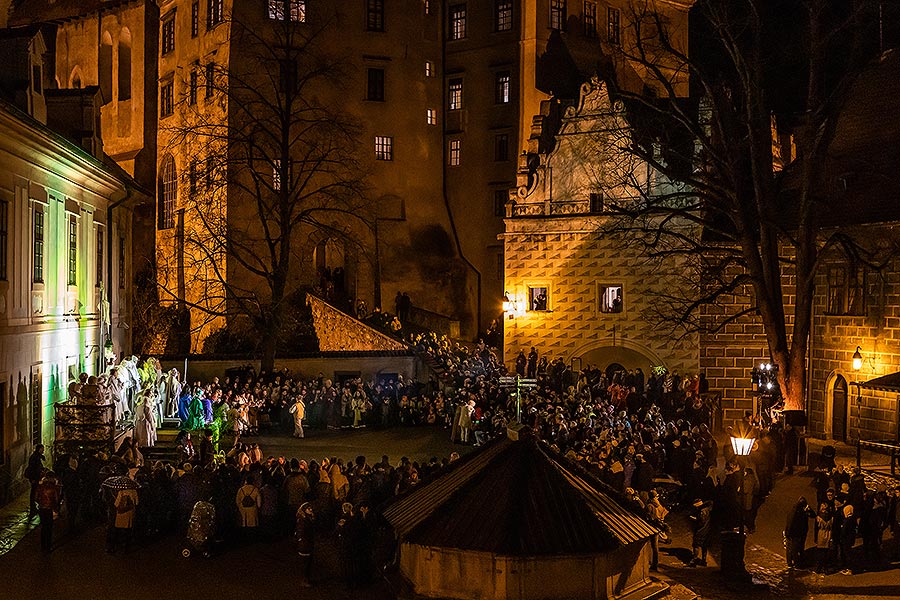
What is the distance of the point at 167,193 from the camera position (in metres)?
49.9

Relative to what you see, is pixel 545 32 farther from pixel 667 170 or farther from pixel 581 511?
pixel 581 511

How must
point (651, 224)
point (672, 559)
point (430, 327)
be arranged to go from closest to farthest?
point (672, 559)
point (651, 224)
point (430, 327)

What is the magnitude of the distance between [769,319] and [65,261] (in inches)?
681

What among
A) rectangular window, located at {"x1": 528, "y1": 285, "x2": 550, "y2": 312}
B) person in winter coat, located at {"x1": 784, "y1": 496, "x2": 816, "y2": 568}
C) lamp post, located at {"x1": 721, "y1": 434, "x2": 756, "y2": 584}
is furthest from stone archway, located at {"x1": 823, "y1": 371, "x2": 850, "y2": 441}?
lamp post, located at {"x1": 721, "y1": 434, "x2": 756, "y2": 584}

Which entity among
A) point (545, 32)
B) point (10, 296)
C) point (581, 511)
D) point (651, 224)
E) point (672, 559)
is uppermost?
point (545, 32)

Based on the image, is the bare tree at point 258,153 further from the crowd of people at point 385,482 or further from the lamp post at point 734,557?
the lamp post at point 734,557

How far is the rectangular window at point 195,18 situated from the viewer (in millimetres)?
46688

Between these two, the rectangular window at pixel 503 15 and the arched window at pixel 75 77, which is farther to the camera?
the arched window at pixel 75 77

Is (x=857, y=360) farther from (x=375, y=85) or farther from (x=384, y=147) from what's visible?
(x=375, y=85)

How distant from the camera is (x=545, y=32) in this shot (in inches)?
1785

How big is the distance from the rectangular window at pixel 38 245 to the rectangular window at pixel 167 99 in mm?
27305

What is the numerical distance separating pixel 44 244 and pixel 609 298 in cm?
2125

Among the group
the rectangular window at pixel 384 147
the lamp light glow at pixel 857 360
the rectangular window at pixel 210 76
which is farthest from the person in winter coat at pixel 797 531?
the rectangular window at pixel 384 147

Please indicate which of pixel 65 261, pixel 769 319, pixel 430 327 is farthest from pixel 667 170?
pixel 430 327
